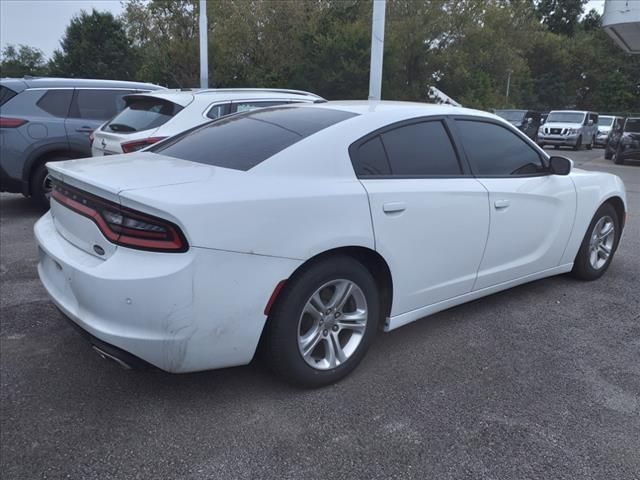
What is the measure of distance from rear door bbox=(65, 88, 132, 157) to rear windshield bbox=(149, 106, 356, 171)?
13.6 ft

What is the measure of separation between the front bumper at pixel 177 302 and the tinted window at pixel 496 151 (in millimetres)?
1694

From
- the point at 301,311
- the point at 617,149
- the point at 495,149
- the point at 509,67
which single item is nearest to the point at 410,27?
the point at 509,67

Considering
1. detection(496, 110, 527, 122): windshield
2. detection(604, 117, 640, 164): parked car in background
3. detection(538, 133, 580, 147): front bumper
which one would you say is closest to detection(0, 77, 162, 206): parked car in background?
detection(604, 117, 640, 164): parked car in background

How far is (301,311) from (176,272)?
2.22 ft

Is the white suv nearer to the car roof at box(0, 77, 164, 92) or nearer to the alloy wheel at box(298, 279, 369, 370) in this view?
the car roof at box(0, 77, 164, 92)

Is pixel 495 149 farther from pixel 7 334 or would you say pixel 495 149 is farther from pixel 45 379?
pixel 7 334

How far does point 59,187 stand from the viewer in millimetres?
3176

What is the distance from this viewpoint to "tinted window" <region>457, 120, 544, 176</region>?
3791 millimetres

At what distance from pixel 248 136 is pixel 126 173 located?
761 millimetres

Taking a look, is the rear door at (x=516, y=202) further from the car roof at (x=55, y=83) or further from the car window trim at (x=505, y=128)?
the car roof at (x=55, y=83)

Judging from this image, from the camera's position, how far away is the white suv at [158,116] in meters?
6.20

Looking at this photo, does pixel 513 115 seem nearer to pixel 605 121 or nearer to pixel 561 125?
pixel 561 125

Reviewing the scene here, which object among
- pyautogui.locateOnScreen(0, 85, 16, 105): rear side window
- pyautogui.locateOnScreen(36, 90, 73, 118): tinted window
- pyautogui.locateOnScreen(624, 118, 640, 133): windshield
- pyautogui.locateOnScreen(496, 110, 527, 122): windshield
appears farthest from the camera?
pyautogui.locateOnScreen(496, 110, 527, 122): windshield

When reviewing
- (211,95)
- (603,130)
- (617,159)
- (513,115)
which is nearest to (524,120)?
(513,115)
